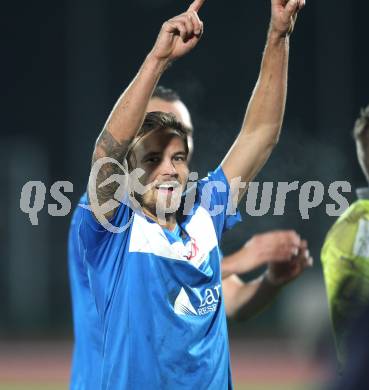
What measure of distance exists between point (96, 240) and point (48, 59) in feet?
44.2

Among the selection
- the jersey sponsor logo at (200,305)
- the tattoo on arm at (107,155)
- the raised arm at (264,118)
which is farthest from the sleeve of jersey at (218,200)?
the tattoo on arm at (107,155)

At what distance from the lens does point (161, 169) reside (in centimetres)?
268

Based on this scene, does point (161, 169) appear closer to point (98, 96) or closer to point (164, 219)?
A: point (164, 219)

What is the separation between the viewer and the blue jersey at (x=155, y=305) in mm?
2570

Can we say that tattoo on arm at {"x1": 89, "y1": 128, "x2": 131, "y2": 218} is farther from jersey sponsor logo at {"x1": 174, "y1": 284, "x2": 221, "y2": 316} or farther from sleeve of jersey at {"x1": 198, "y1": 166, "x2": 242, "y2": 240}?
sleeve of jersey at {"x1": 198, "y1": 166, "x2": 242, "y2": 240}

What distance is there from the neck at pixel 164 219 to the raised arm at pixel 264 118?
0.31 meters

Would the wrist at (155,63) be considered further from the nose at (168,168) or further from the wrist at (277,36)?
the wrist at (277,36)

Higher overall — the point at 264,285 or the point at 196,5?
the point at 196,5

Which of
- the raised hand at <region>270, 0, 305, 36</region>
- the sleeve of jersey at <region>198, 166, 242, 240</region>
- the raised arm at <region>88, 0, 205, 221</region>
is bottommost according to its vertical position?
the sleeve of jersey at <region>198, 166, 242, 240</region>

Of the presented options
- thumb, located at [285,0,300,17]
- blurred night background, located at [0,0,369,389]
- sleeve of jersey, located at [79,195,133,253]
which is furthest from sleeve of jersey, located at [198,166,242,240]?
blurred night background, located at [0,0,369,389]

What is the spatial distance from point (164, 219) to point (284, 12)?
0.82 metres

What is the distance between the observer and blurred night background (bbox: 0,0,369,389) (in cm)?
1355

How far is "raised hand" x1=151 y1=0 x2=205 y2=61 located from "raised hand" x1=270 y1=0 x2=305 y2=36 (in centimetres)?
51

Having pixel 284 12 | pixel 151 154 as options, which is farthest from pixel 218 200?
pixel 284 12
